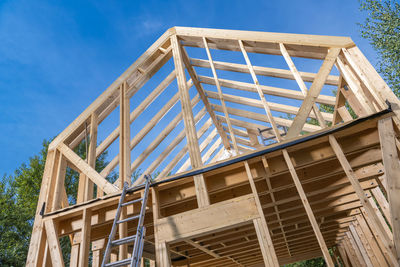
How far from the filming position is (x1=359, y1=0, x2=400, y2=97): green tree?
14.8 m

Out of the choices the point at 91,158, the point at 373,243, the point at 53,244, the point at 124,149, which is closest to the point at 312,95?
the point at 124,149

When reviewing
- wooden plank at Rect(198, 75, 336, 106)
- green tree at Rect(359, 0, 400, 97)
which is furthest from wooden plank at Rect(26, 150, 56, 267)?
green tree at Rect(359, 0, 400, 97)

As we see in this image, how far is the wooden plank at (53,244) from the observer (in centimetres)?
452

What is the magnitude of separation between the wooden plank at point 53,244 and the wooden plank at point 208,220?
6.29ft

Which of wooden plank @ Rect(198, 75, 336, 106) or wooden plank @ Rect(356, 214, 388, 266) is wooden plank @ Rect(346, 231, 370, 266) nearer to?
wooden plank @ Rect(356, 214, 388, 266)

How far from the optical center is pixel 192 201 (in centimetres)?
488

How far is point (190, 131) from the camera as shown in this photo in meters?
5.02

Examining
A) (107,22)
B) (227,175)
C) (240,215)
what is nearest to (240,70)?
(227,175)

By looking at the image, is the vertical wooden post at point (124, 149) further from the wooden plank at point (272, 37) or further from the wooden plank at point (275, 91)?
the wooden plank at point (275, 91)

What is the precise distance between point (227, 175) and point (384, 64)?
15.2 meters

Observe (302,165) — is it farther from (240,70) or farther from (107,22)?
(107,22)

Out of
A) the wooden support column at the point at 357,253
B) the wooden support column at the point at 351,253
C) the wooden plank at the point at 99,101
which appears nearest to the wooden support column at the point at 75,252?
the wooden plank at the point at 99,101

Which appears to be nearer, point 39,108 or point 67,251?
point 67,251

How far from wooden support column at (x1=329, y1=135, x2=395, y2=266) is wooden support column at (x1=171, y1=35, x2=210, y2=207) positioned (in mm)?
1920
